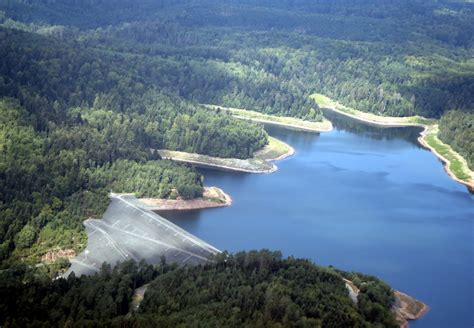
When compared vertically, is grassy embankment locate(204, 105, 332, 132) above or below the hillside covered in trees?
below

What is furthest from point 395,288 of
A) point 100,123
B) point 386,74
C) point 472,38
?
point 472,38

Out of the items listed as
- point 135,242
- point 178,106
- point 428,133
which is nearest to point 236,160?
point 178,106


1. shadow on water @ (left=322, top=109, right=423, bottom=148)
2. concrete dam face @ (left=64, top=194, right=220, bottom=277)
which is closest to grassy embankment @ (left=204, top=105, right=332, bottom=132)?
shadow on water @ (left=322, top=109, right=423, bottom=148)

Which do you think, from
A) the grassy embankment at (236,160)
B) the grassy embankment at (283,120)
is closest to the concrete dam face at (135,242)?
the grassy embankment at (236,160)

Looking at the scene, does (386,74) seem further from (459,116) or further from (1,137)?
(1,137)

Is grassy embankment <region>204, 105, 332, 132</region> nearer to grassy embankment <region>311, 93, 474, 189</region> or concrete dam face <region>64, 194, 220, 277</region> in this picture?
grassy embankment <region>311, 93, 474, 189</region>
